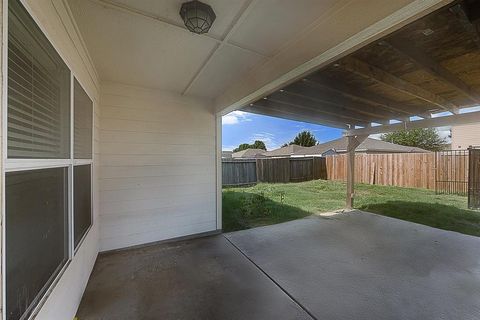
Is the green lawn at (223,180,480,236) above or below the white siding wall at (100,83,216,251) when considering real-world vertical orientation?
below

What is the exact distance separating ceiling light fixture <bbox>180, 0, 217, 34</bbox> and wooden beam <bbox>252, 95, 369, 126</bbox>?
253 cm

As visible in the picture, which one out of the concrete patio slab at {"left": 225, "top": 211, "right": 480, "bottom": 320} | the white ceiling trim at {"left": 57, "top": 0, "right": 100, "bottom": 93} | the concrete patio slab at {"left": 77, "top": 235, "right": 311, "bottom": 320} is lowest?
the concrete patio slab at {"left": 77, "top": 235, "right": 311, "bottom": 320}

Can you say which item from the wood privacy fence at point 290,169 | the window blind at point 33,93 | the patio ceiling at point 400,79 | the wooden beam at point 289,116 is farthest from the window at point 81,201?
A: the wood privacy fence at point 290,169

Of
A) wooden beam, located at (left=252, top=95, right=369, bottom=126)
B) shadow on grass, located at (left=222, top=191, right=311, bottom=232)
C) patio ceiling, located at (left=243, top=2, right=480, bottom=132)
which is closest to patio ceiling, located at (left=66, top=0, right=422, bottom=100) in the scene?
patio ceiling, located at (left=243, top=2, right=480, bottom=132)

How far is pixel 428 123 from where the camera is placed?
4.69 metres

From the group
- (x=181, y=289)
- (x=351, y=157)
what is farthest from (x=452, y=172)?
(x=181, y=289)

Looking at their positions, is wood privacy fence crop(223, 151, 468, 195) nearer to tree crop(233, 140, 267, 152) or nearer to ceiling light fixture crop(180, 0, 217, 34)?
ceiling light fixture crop(180, 0, 217, 34)

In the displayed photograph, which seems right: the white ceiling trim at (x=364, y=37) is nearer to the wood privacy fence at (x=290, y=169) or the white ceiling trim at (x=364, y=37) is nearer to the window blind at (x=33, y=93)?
the window blind at (x=33, y=93)

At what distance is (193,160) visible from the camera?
12.8ft

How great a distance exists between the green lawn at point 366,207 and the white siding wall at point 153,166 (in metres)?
1.08

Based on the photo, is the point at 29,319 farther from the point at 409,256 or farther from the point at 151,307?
the point at 409,256

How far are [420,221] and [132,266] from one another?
18.5ft

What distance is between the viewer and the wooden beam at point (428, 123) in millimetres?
4090

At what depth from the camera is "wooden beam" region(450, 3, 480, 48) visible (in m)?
1.68
